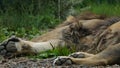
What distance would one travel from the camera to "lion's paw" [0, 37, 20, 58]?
17.8ft

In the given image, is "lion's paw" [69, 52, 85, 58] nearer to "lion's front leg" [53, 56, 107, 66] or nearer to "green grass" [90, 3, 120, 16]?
"lion's front leg" [53, 56, 107, 66]

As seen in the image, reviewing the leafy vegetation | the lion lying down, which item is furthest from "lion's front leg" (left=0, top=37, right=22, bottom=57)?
the leafy vegetation

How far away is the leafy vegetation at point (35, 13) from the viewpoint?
9552 millimetres

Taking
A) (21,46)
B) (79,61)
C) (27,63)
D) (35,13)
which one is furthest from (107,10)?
(35,13)

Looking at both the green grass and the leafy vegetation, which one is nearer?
the green grass

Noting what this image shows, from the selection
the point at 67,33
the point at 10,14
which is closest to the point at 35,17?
the point at 10,14

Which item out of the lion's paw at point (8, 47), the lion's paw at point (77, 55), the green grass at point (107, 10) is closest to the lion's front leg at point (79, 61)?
the lion's paw at point (77, 55)

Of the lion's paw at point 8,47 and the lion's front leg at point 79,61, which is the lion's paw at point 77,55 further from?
the lion's paw at point 8,47

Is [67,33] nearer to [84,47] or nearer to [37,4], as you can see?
[84,47]

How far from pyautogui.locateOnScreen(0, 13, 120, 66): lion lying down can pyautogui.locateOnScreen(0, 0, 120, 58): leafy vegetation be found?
2.24 meters

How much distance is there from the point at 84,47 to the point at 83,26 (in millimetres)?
372

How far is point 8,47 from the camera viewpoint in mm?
5438

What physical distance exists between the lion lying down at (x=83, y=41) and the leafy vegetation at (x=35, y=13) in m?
2.24

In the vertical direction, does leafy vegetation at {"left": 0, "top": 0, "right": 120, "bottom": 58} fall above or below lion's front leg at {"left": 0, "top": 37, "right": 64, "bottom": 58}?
below
